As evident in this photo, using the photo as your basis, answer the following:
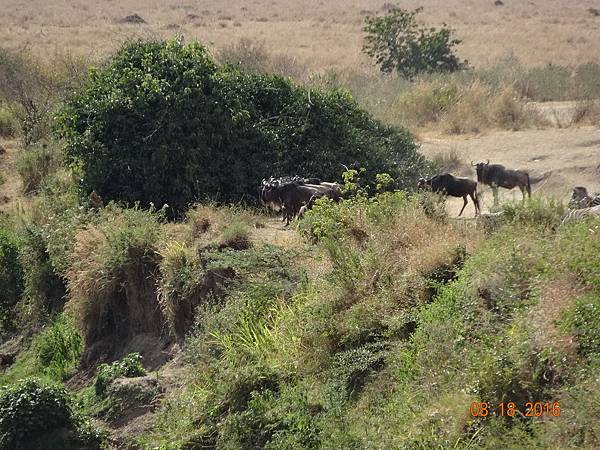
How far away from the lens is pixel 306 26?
189 ft

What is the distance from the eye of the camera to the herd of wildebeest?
13.4 meters

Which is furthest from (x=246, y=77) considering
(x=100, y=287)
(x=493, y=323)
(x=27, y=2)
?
(x=27, y=2)

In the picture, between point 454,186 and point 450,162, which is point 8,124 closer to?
point 450,162

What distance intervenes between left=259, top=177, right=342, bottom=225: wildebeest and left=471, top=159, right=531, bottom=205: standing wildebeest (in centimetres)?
383

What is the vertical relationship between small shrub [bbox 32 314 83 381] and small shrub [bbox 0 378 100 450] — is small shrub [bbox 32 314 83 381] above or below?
below

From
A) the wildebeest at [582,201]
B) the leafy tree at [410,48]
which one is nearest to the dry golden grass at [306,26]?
the leafy tree at [410,48]

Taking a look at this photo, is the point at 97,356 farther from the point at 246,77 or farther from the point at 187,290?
the point at 246,77

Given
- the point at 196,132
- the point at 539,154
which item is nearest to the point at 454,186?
the point at 196,132

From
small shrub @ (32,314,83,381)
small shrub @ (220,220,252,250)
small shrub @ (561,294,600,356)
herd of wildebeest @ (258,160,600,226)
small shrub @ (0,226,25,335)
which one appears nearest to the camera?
small shrub @ (561,294,600,356)

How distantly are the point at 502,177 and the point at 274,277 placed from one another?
7203mm

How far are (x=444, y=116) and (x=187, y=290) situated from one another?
14.5 m

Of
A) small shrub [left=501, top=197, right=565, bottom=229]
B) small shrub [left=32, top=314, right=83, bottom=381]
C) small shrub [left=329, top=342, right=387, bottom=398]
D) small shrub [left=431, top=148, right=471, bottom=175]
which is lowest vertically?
small shrub [left=32, top=314, right=83, bottom=381]

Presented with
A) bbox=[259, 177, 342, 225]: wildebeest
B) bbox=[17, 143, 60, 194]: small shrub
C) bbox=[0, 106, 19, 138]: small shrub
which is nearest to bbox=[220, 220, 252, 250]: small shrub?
bbox=[259, 177, 342, 225]: wildebeest

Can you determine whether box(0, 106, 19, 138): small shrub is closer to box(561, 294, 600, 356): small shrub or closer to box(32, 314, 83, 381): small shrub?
box(32, 314, 83, 381): small shrub
